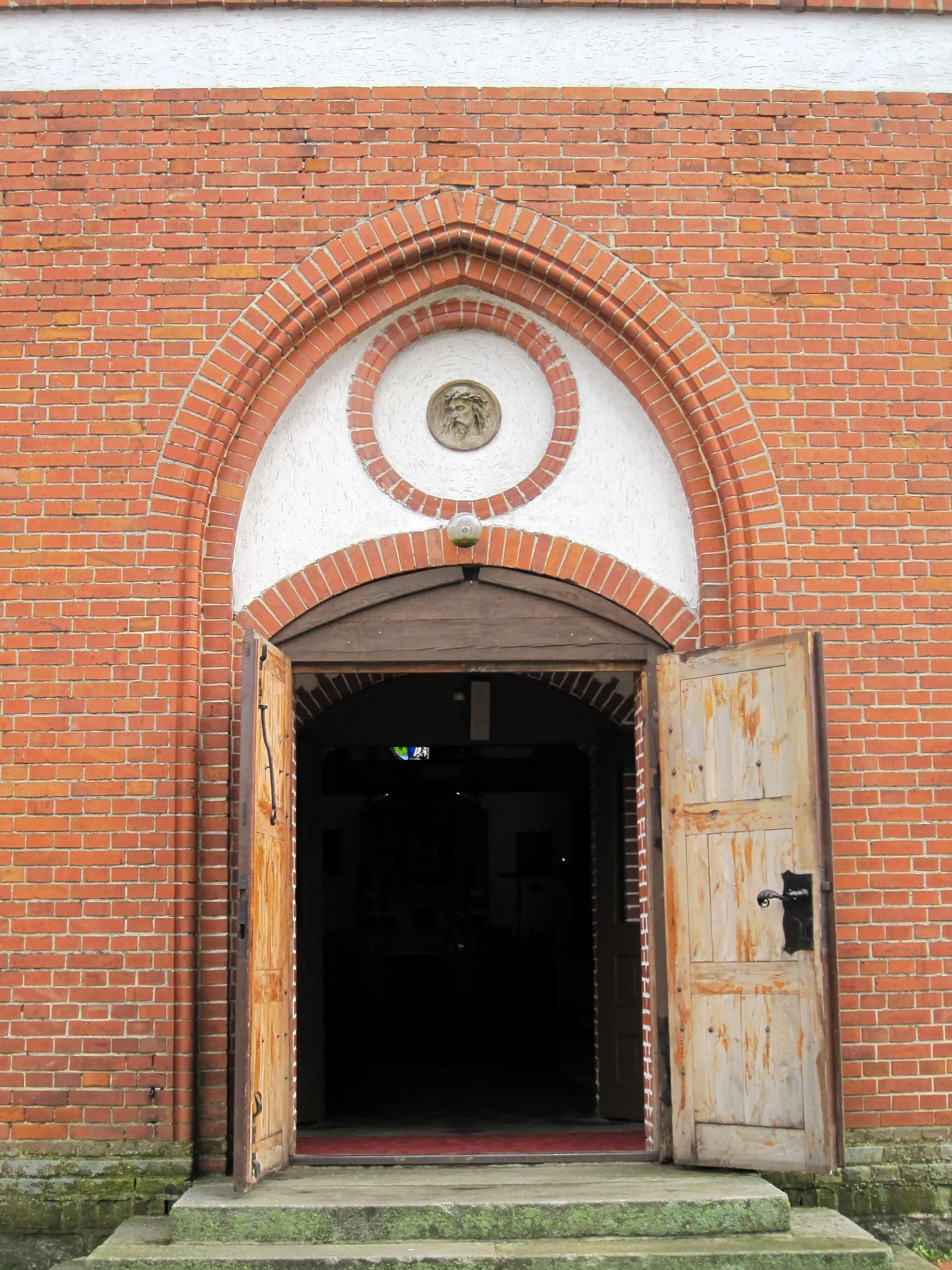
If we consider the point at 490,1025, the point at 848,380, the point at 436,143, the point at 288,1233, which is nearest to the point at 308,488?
the point at 436,143

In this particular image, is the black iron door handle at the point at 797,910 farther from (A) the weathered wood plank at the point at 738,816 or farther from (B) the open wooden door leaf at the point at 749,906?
(A) the weathered wood plank at the point at 738,816

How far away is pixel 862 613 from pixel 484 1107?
4375mm

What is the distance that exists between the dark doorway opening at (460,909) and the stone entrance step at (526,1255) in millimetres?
1516

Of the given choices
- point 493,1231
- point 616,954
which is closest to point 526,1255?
point 493,1231

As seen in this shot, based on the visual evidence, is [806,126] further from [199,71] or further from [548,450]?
[199,71]

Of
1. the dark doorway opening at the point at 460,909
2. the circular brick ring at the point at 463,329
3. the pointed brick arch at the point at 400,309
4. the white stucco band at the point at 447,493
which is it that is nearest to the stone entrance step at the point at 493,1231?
the dark doorway opening at the point at 460,909

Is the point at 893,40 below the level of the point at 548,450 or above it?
above

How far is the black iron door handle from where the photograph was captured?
5.83 metres

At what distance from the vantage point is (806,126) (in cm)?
→ 679

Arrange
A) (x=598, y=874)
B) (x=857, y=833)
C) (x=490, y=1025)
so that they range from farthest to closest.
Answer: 1. (x=490, y=1025)
2. (x=598, y=874)
3. (x=857, y=833)

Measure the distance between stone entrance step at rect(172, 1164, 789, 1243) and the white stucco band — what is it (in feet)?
8.81

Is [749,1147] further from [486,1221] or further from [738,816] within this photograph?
[738,816]

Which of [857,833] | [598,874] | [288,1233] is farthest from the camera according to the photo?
[598,874]

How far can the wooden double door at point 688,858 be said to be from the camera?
5.74 meters
